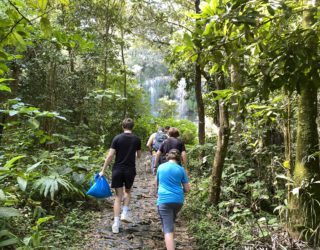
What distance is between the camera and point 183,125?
21.5 meters

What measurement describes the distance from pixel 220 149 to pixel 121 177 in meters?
2.07

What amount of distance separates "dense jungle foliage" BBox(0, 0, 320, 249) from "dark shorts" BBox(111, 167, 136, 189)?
68 centimetres

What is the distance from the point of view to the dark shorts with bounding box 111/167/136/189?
19.1 ft

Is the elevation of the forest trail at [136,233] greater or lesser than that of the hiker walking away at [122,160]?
lesser

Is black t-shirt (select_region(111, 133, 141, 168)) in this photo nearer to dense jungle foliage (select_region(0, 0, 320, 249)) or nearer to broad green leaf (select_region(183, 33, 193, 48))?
dense jungle foliage (select_region(0, 0, 320, 249))

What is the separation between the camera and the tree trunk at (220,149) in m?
6.59

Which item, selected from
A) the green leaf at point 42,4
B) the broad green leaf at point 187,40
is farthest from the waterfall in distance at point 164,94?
the green leaf at point 42,4

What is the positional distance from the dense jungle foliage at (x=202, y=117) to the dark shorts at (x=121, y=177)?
26.7 inches

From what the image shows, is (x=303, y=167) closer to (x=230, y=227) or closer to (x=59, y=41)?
(x=230, y=227)

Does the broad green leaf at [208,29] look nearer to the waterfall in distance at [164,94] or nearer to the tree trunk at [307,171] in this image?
the tree trunk at [307,171]

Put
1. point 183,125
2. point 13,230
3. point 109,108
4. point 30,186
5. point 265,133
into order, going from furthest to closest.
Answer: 1. point 183,125
2. point 109,108
3. point 265,133
4. point 30,186
5. point 13,230

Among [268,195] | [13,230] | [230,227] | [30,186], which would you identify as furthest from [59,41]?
[268,195]

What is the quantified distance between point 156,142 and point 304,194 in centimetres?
558

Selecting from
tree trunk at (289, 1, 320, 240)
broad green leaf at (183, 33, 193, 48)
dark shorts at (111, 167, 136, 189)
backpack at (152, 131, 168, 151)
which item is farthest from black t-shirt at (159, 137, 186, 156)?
broad green leaf at (183, 33, 193, 48)
